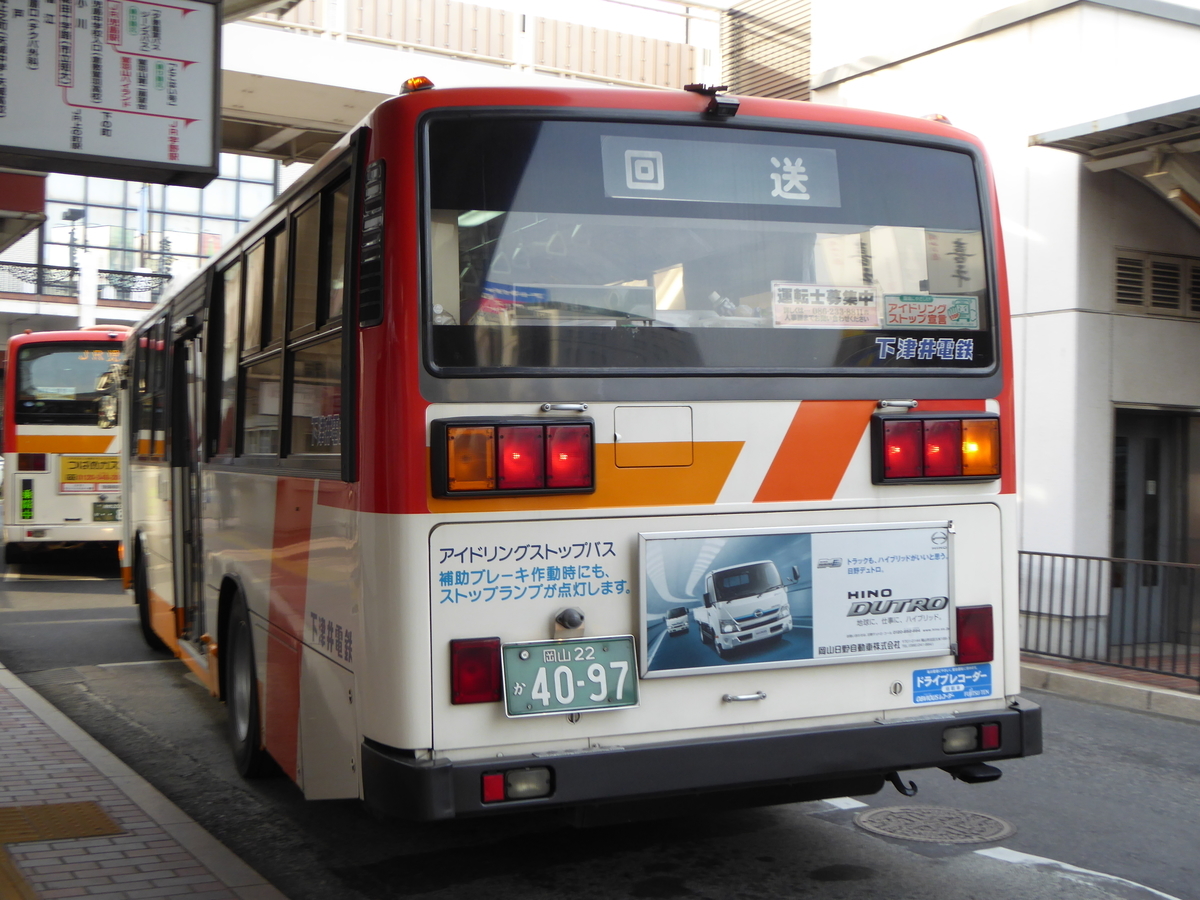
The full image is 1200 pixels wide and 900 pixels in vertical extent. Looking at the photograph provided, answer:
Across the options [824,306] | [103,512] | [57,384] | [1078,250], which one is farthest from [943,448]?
[57,384]

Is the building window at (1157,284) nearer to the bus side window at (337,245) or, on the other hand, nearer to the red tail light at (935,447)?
the red tail light at (935,447)

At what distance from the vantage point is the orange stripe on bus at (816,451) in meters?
4.57

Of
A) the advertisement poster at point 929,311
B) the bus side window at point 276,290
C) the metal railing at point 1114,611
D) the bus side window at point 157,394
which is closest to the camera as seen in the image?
the advertisement poster at point 929,311

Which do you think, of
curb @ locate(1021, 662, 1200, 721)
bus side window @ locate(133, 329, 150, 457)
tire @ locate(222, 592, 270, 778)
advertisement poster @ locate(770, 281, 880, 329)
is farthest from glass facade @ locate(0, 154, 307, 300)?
advertisement poster @ locate(770, 281, 880, 329)

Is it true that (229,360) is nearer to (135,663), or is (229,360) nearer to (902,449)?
(902,449)

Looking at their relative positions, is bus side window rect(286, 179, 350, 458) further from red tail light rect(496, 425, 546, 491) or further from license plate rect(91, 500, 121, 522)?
license plate rect(91, 500, 121, 522)

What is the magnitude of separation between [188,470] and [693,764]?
17.9 feet

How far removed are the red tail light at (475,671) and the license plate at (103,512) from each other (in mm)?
15453

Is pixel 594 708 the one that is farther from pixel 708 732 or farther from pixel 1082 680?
pixel 1082 680

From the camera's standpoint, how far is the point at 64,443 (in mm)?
18047

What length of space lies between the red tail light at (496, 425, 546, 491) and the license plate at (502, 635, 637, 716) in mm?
572

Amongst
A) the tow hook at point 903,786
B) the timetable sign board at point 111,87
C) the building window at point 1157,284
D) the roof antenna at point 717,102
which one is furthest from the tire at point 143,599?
the building window at point 1157,284

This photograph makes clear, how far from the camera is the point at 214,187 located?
59.0 metres

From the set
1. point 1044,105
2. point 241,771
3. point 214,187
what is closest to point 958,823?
point 241,771
